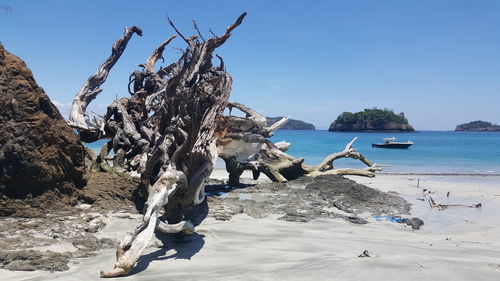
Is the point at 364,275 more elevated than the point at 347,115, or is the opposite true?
the point at 347,115

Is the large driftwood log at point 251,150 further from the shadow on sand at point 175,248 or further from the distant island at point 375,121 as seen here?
the distant island at point 375,121

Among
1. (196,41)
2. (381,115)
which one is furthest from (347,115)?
(196,41)

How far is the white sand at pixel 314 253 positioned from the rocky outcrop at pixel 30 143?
965 millimetres

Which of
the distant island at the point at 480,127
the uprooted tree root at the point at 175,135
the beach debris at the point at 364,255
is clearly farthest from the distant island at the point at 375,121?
the beach debris at the point at 364,255

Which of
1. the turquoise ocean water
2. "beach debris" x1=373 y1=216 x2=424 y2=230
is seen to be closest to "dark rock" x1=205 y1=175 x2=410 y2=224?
"beach debris" x1=373 y1=216 x2=424 y2=230

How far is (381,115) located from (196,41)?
363 ft

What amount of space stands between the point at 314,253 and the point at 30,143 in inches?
140

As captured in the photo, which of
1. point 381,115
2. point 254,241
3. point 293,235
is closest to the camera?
point 254,241

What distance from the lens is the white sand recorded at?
349 cm

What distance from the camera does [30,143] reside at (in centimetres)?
460

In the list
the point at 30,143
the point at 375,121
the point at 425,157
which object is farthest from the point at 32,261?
the point at 375,121

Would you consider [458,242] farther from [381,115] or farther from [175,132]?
[381,115]

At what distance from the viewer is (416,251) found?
4.63 metres

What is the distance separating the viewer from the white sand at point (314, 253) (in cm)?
349
